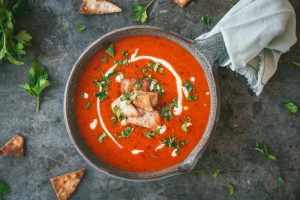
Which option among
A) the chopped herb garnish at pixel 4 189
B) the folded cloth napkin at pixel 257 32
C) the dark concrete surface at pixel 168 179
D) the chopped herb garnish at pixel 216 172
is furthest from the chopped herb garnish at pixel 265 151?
the chopped herb garnish at pixel 4 189

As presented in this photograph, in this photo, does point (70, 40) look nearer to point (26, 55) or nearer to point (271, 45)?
point (26, 55)

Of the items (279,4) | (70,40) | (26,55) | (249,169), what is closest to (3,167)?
(26,55)

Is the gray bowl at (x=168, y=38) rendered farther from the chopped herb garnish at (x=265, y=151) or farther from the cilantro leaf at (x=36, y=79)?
the chopped herb garnish at (x=265, y=151)

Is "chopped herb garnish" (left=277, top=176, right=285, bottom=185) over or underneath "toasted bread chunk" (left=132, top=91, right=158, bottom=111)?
underneath

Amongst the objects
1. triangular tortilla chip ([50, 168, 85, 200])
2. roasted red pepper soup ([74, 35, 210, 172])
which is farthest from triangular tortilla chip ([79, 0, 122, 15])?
triangular tortilla chip ([50, 168, 85, 200])

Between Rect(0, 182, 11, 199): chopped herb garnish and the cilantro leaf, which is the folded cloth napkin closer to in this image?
the cilantro leaf

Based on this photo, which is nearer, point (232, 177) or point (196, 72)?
point (196, 72)
